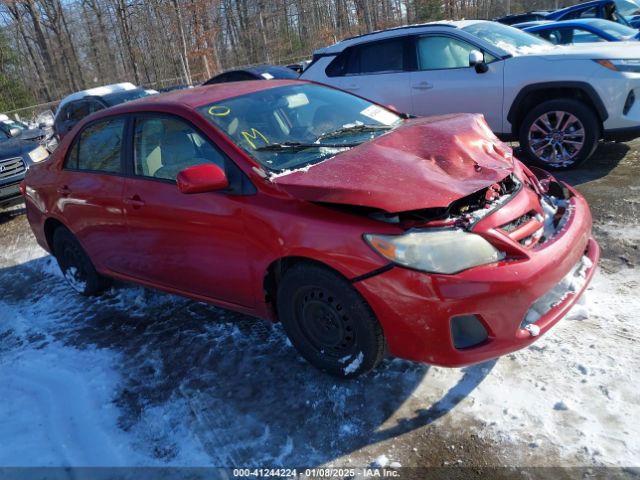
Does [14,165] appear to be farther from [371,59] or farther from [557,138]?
[557,138]

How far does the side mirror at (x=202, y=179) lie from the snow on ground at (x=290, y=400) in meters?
1.16

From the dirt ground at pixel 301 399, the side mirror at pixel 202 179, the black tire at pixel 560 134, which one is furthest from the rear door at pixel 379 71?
the side mirror at pixel 202 179

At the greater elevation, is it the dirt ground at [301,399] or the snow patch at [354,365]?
the snow patch at [354,365]

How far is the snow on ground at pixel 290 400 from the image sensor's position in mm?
2504

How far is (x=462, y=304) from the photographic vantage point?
2.39 meters

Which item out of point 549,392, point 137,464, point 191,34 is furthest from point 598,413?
point 191,34

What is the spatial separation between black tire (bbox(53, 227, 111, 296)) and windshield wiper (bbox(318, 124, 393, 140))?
2.44 metres

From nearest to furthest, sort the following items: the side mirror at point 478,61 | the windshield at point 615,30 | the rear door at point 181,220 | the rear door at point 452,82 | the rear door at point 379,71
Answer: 1. the rear door at point 181,220
2. the side mirror at point 478,61
3. the rear door at point 452,82
4. the rear door at point 379,71
5. the windshield at point 615,30

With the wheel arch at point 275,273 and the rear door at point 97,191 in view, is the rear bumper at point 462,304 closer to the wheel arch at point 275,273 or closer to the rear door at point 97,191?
the wheel arch at point 275,273

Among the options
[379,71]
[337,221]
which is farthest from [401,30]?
[337,221]

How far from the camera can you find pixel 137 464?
264 centimetres

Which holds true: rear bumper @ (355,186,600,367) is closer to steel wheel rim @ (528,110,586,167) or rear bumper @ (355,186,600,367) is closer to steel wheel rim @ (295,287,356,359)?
steel wheel rim @ (295,287,356,359)

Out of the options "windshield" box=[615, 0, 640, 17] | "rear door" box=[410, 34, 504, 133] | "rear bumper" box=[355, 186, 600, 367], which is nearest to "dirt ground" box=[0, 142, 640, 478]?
"rear bumper" box=[355, 186, 600, 367]

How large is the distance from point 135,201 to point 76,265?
4.95ft
